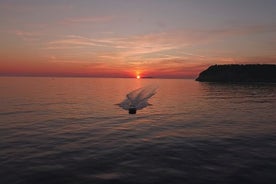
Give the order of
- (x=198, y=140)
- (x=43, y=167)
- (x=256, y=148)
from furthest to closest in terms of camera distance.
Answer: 1. (x=198, y=140)
2. (x=256, y=148)
3. (x=43, y=167)

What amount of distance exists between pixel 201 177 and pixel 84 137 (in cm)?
1293

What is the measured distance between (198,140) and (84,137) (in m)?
10.9

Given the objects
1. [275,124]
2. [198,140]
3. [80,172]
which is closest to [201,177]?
[80,172]

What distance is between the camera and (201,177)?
514 inches

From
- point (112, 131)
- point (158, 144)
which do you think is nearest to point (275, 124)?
point (158, 144)

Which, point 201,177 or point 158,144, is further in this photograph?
point 158,144

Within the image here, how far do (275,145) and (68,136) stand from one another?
1902cm

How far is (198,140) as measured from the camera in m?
21.4

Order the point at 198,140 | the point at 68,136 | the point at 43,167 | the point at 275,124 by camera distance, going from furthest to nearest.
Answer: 1. the point at 275,124
2. the point at 68,136
3. the point at 198,140
4. the point at 43,167

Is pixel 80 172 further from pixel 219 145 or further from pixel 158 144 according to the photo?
pixel 219 145

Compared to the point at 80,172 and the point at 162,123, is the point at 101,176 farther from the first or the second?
the point at 162,123

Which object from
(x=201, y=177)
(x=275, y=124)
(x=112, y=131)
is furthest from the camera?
(x=275, y=124)

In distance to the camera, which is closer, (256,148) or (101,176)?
(101,176)

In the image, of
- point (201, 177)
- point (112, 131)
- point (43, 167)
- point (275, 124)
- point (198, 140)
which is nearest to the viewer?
point (201, 177)
